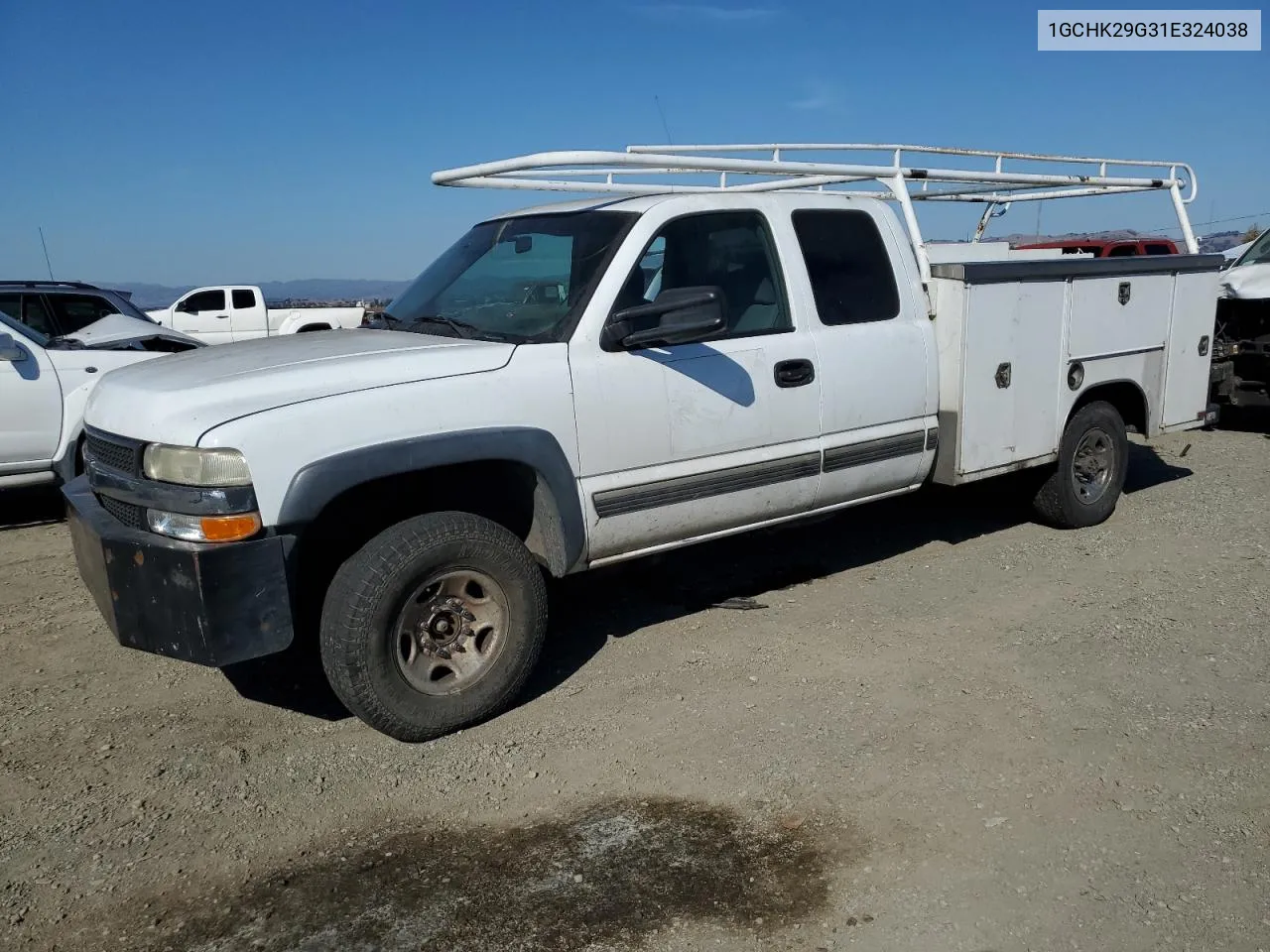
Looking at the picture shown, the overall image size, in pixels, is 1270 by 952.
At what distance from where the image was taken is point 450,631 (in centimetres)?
393

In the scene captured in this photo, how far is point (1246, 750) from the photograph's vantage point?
365 cm

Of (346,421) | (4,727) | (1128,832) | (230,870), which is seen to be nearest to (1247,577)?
(1128,832)

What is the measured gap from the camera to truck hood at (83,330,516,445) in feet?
11.3

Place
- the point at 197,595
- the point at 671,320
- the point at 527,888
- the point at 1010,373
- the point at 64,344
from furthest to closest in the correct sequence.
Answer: the point at 64,344 < the point at 1010,373 < the point at 671,320 < the point at 197,595 < the point at 527,888

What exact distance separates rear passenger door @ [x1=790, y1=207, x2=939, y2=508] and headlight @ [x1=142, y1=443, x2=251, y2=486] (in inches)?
101

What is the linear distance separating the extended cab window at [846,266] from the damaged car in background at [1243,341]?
5.32 metres

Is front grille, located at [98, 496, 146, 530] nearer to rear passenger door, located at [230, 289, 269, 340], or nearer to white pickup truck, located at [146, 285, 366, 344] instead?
white pickup truck, located at [146, 285, 366, 344]

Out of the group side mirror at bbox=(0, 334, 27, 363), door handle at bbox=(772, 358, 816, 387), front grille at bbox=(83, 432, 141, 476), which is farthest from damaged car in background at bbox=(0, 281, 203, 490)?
door handle at bbox=(772, 358, 816, 387)

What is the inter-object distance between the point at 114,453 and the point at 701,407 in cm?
224

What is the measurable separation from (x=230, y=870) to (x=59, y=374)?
5.32m

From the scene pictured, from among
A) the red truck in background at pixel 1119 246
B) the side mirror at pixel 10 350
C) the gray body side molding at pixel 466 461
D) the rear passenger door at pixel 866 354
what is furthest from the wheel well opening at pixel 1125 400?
the red truck in background at pixel 1119 246

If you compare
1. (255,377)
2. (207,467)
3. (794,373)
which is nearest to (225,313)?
(794,373)

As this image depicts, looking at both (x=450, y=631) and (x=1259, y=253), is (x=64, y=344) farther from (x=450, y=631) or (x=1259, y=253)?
(x=1259, y=253)

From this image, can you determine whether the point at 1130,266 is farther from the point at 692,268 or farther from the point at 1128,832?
the point at 1128,832
